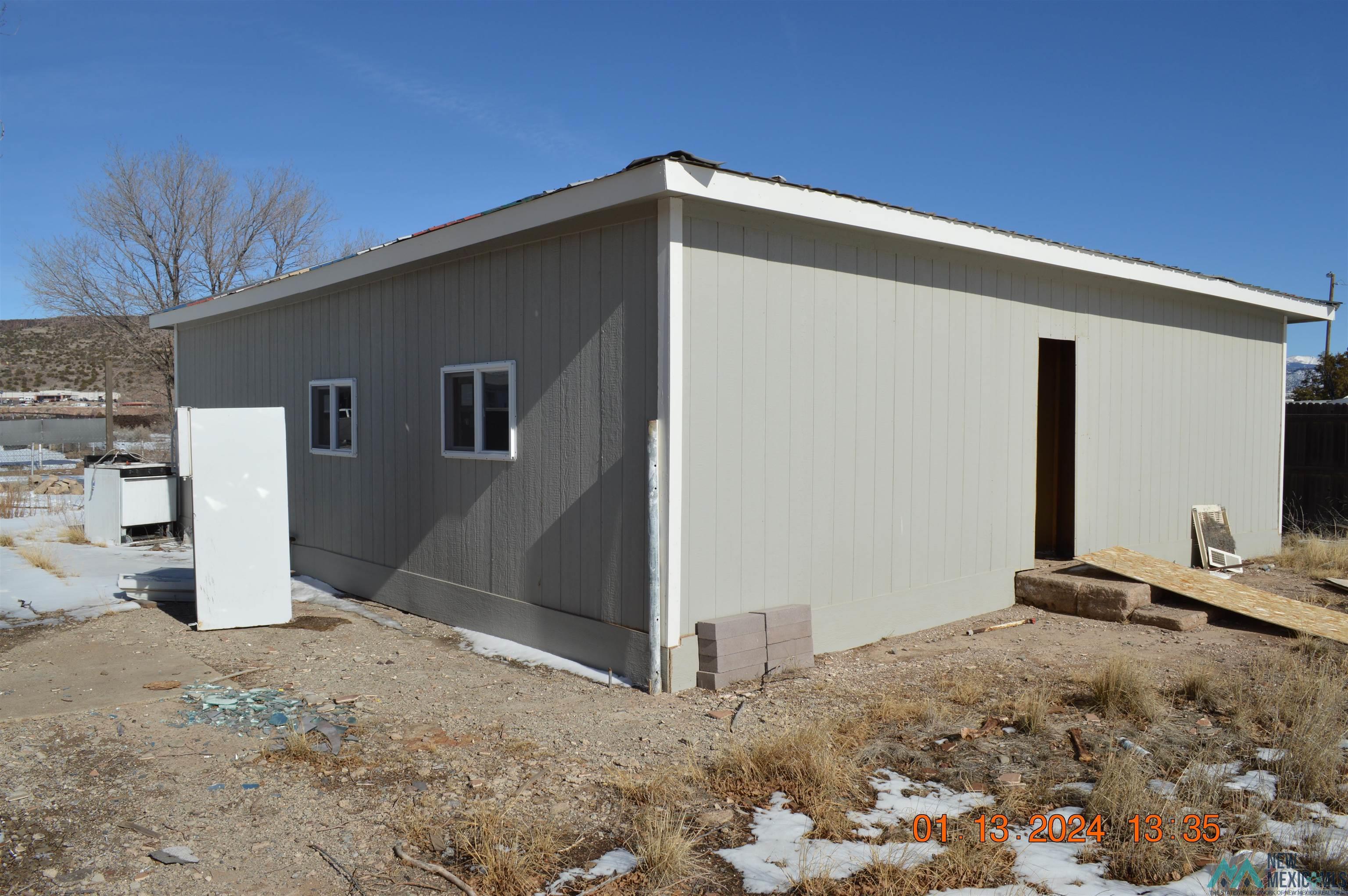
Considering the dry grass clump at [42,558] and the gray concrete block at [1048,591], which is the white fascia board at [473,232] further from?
the gray concrete block at [1048,591]

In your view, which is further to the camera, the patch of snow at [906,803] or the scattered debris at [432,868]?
the patch of snow at [906,803]

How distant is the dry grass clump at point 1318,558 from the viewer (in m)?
9.70

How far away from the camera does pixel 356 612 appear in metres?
7.88

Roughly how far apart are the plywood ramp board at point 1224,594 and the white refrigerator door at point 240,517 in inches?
273

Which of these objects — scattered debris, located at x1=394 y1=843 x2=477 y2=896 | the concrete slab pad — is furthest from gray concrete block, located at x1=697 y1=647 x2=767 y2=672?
the concrete slab pad

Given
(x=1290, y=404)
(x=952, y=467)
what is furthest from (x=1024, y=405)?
(x=1290, y=404)

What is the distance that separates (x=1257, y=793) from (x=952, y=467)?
152 inches

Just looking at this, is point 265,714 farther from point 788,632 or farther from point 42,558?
point 42,558

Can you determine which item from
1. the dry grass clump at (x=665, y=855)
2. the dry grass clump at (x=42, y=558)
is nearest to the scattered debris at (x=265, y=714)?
the dry grass clump at (x=665, y=855)

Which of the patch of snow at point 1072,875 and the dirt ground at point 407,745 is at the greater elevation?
the patch of snow at point 1072,875

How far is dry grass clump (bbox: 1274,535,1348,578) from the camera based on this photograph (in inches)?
382

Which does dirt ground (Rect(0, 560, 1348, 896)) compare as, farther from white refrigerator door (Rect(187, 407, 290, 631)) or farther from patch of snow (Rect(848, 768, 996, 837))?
white refrigerator door (Rect(187, 407, 290, 631))

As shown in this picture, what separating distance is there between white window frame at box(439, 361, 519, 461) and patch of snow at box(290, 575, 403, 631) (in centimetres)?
A: 153

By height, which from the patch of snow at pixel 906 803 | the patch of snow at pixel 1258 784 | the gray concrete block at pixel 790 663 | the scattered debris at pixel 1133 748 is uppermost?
the patch of snow at pixel 1258 784
